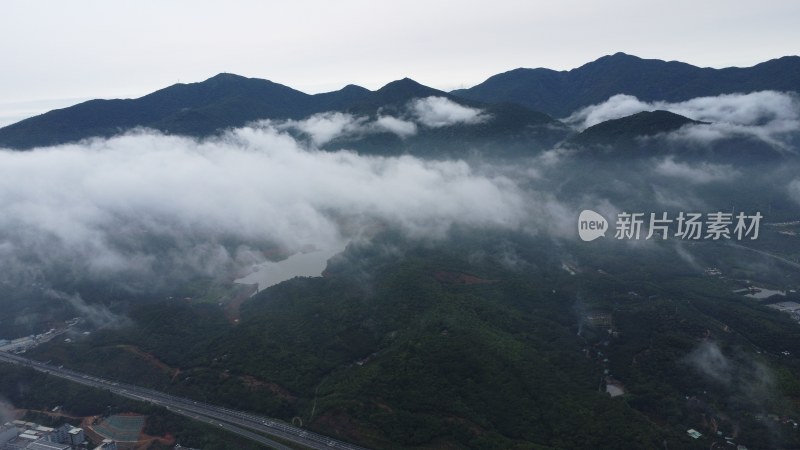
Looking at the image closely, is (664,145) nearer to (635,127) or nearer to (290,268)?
(635,127)

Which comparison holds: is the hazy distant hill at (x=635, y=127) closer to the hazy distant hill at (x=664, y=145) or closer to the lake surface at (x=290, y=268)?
the hazy distant hill at (x=664, y=145)

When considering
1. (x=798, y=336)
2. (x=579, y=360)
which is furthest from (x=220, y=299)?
(x=798, y=336)

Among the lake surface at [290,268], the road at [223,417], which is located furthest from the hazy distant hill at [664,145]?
the road at [223,417]

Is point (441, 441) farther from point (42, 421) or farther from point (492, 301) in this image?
point (42, 421)

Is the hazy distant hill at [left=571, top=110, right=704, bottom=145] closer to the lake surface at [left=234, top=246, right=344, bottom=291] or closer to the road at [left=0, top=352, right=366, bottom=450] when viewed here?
the lake surface at [left=234, top=246, right=344, bottom=291]

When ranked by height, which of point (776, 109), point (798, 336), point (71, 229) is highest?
point (776, 109)

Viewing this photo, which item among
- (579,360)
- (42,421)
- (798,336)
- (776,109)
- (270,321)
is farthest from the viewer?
(776,109)

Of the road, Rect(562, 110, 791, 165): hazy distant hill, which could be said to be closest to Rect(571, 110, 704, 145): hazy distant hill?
Rect(562, 110, 791, 165): hazy distant hill
